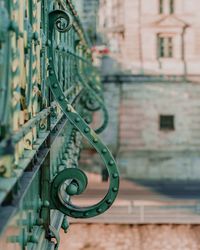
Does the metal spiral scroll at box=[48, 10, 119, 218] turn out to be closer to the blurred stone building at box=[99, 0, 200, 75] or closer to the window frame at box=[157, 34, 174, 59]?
the blurred stone building at box=[99, 0, 200, 75]

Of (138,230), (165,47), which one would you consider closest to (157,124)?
(165,47)

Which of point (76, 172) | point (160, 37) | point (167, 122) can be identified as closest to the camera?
point (76, 172)

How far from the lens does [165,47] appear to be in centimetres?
2695

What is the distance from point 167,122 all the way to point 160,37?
3.84 m

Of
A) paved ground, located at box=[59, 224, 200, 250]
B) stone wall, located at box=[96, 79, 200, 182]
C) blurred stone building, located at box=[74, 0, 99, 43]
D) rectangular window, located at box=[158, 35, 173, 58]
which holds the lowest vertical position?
paved ground, located at box=[59, 224, 200, 250]

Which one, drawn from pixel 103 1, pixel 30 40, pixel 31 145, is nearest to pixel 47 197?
pixel 31 145

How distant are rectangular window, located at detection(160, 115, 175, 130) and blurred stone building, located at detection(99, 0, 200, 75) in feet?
6.09

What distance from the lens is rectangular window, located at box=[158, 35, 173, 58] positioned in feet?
87.7

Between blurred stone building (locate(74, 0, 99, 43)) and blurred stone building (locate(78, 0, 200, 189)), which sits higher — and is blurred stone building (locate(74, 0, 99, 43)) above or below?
above

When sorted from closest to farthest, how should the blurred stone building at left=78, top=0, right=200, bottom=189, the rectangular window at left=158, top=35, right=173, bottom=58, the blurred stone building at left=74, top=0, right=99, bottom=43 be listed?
the blurred stone building at left=78, top=0, right=200, bottom=189
the rectangular window at left=158, top=35, right=173, bottom=58
the blurred stone building at left=74, top=0, right=99, bottom=43

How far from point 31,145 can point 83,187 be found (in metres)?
0.97

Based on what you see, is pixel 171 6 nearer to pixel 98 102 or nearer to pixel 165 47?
pixel 165 47

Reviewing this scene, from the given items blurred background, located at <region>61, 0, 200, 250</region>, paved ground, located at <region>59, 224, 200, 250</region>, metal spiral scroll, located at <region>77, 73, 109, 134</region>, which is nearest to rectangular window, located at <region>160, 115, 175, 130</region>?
blurred background, located at <region>61, 0, 200, 250</region>

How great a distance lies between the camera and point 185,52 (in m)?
26.4
